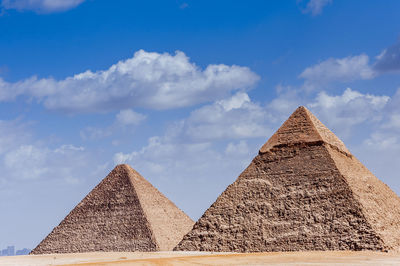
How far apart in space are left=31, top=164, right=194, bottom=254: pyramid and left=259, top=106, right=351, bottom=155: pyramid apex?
1798 centimetres

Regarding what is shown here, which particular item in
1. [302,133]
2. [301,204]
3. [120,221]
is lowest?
[301,204]

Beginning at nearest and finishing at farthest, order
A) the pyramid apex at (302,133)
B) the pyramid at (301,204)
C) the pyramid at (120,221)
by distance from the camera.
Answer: the pyramid at (301,204), the pyramid apex at (302,133), the pyramid at (120,221)

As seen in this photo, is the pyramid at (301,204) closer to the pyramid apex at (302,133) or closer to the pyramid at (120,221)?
the pyramid apex at (302,133)

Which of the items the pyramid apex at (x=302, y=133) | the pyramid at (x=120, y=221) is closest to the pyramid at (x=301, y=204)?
the pyramid apex at (x=302, y=133)

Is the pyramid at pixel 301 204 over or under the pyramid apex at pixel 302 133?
under

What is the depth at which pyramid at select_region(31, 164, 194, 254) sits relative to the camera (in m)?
66.9

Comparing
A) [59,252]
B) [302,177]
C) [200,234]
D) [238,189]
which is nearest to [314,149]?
[302,177]

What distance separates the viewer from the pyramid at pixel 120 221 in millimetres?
66875

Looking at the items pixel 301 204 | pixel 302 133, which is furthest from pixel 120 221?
pixel 301 204

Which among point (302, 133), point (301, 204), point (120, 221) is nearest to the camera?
point (301, 204)

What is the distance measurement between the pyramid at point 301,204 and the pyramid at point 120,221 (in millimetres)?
16304

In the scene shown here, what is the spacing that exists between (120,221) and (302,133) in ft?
79.7

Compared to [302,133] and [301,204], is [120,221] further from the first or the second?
[301,204]

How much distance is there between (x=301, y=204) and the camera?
48.1 metres
